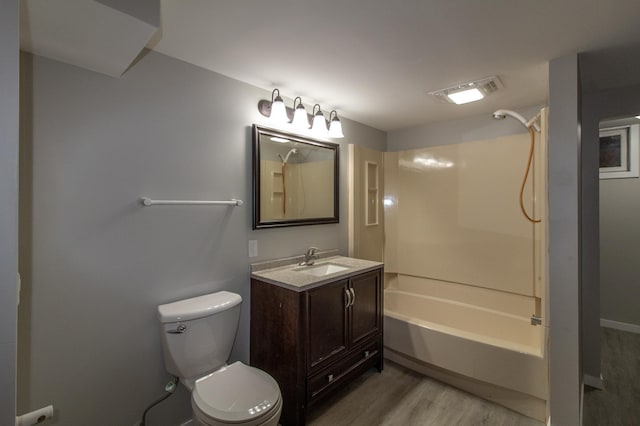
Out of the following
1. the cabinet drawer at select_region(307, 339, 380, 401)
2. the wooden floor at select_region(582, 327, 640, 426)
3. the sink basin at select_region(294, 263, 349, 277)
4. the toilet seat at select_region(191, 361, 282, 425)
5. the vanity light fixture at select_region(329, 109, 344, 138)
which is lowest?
the wooden floor at select_region(582, 327, 640, 426)

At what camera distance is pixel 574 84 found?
1.70 m

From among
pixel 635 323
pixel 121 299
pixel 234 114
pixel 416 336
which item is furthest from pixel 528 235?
pixel 121 299

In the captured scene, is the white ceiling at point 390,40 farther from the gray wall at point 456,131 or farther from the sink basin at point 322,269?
the sink basin at point 322,269

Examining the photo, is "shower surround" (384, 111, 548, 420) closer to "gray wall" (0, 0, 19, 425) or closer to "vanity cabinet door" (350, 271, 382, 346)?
"vanity cabinet door" (350, 271, 382, 346)

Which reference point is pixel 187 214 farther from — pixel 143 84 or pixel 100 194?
pixel 143 84

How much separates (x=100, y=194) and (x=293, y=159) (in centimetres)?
129

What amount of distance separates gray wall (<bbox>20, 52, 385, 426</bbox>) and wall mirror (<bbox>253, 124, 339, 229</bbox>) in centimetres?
16

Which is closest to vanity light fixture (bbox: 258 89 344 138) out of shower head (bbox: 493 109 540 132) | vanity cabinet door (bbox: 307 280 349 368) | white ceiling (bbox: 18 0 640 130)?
white ceiling (bbox: 18 0 640 130)

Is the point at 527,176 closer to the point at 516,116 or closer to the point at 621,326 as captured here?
the point at 516,116

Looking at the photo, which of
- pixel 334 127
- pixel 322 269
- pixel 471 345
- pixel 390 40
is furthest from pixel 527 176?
pixel 322 269

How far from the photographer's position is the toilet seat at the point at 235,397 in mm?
1342

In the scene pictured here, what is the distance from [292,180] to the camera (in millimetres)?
2373

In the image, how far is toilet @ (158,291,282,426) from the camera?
138 cm

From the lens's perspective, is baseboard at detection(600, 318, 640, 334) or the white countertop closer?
the white countertop
